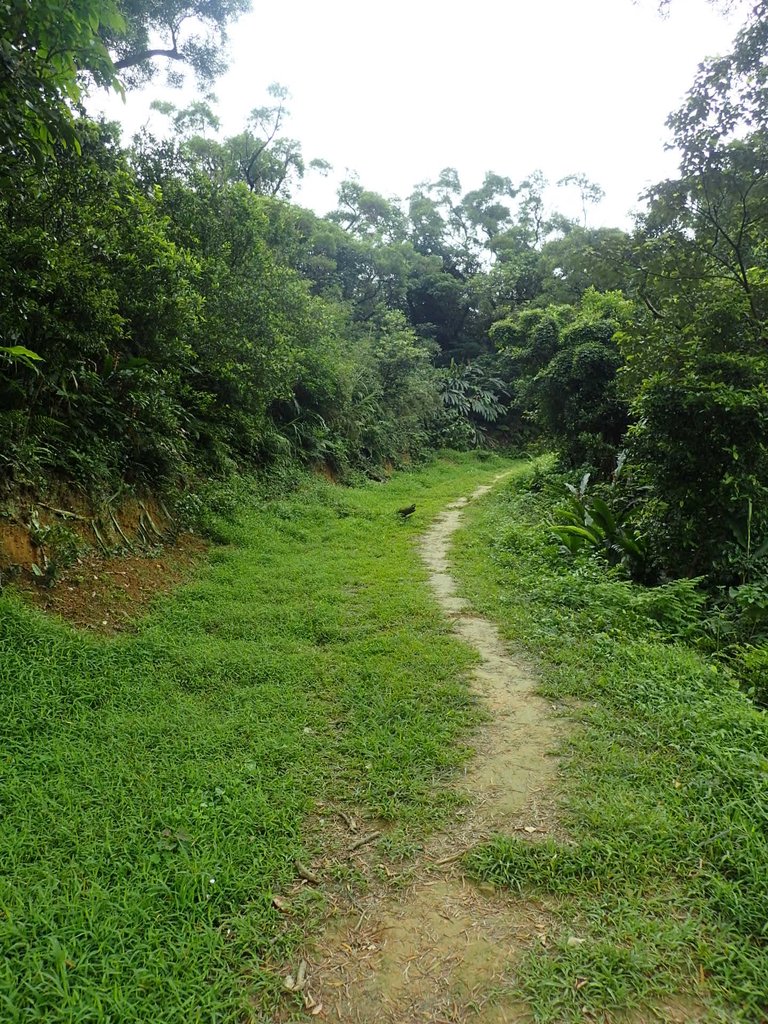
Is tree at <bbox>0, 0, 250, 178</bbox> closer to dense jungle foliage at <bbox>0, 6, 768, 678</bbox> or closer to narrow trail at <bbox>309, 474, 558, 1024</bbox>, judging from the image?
dense jungle foliage at <bbox>0, 6, 768, 678</bbox>

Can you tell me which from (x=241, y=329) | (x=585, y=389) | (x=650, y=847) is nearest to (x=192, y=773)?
(x=650, y=847)

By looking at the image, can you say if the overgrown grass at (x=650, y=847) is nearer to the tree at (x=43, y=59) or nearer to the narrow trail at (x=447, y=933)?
the narrow trail at (x=447, y=933)

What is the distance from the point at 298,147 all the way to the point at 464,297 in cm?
1063

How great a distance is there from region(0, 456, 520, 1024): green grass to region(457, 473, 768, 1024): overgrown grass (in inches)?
26.0

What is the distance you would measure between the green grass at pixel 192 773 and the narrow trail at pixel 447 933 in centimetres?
18

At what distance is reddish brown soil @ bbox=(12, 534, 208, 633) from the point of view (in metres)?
4.21

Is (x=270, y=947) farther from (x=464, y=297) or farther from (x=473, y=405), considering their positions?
(x=464, y=297)

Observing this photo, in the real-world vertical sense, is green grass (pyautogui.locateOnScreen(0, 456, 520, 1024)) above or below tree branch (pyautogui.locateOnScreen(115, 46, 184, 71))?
below

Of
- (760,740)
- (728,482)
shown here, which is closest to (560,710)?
(760,740)

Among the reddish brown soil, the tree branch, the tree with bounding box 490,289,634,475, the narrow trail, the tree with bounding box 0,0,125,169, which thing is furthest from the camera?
the tree branch

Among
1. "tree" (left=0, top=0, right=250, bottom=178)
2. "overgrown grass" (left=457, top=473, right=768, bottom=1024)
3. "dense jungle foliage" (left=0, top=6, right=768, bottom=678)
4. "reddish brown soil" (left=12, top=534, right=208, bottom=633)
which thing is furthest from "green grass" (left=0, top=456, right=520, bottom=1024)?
"tree" (left=0, top=0, right=250, bottom=178)

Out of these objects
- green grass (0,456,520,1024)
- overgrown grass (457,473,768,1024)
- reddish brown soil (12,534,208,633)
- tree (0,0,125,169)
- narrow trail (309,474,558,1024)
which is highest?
tree (0,0,125,169)

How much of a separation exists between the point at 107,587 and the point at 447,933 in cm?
408

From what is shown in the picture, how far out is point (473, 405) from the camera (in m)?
22.4
